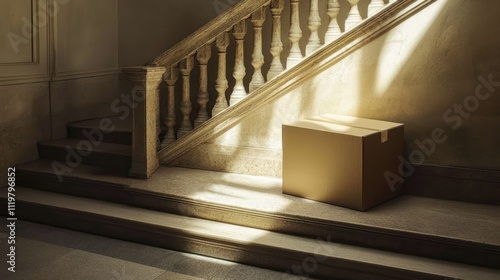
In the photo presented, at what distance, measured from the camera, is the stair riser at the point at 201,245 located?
11.1 ft

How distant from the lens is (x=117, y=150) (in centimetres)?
498

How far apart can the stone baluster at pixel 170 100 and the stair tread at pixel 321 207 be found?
0.74 feet

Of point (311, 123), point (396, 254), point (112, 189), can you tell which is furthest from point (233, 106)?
point (396, 254)

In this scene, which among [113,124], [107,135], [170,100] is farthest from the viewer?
[113,124]

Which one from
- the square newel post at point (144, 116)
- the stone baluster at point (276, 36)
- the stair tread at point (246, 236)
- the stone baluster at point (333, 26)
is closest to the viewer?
the stair tread at point (246, 236)

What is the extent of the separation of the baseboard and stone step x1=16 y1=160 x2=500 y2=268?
0.22 feet

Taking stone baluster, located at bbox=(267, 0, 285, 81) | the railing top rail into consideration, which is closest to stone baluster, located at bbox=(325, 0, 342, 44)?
stone baluster, located at bbox=(267, 0, 285, 81)

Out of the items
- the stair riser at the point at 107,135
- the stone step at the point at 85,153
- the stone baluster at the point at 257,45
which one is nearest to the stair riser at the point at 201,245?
the stone step at the point at 85,153

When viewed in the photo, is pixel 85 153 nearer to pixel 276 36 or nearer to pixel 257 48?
pixel 257 48

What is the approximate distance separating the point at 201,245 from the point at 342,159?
3.32 ft

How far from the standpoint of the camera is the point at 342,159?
3.82 metres

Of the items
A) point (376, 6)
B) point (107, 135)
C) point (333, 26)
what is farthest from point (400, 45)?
point (107, 135)

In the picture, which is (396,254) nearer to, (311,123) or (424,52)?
(311,123)

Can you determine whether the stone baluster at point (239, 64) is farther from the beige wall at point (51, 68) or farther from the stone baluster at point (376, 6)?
the beige wall at point (51, 68)
